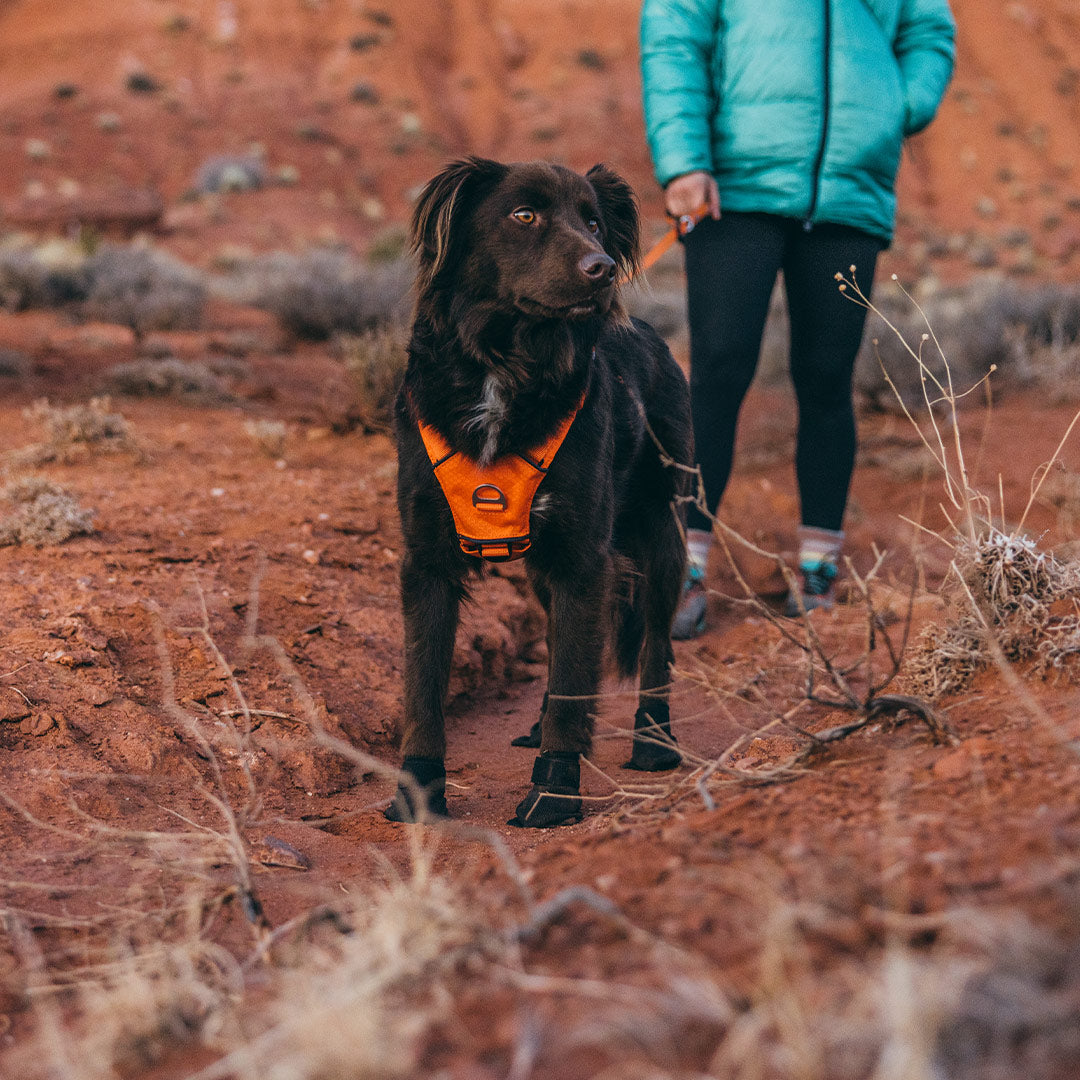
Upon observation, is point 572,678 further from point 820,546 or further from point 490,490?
point 820,546

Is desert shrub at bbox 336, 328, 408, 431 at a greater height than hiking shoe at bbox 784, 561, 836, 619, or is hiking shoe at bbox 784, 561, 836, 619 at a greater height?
desert shrub at bbox 336, 328, 408, 431

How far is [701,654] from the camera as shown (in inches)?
192

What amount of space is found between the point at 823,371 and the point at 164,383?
15.7 feet

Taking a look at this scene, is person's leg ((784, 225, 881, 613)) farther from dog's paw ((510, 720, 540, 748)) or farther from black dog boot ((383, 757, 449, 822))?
black dog boot ((383, 757, 449, 822))

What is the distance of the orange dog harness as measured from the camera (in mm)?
3047

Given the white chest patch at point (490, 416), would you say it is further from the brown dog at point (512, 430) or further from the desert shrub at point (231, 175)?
the desert shrub at point (231, 175)

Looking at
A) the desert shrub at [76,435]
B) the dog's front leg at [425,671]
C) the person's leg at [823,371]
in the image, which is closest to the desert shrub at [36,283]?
the desert shrub at [76,435]

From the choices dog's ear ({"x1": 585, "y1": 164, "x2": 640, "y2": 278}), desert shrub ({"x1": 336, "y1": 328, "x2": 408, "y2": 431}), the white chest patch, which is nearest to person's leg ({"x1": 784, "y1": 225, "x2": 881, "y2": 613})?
dog's ear ({"x1": 585, "y1": 164, "x2": 640, "y2": 278})

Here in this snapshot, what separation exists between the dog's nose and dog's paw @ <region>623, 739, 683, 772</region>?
1.61m

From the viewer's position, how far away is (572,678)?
3.22m

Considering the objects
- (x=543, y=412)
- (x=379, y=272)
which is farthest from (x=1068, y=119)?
(x=543, y=412)

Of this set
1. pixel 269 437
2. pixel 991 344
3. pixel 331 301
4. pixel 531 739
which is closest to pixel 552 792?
pixel 531 739

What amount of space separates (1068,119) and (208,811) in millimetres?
43586

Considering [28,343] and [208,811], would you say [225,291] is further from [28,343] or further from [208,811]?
[208,811]
